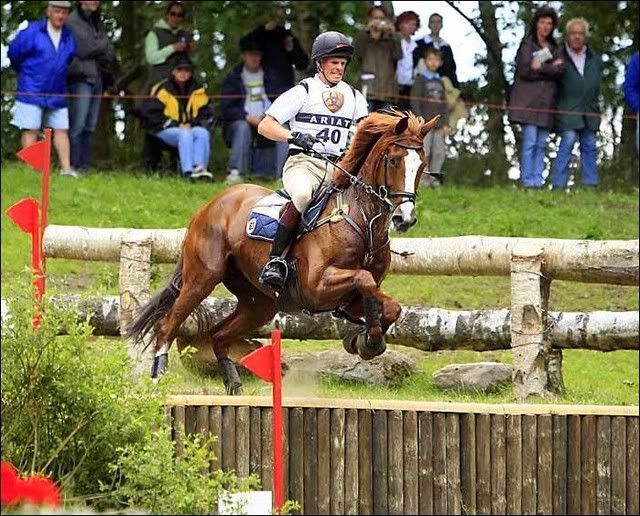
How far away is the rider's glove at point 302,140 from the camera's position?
11.7m

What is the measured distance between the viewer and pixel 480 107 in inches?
895

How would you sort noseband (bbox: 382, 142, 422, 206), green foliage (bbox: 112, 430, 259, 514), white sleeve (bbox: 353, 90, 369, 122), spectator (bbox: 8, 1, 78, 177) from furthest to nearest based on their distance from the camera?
1. spectator (bbox: 8, 1, 78, 177)
2. white sleeve (bbox: 353, 90, 369, 122)
3. noseband (bbox: 382, 142, 422, 206)
4. green foliage (bbox: 112, 430, 259, 514)

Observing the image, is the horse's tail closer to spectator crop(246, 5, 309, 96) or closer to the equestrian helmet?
the equestrian helmet

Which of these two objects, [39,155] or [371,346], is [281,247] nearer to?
[371,346]

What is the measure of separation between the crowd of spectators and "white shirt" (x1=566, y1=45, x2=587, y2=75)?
11 millimetres

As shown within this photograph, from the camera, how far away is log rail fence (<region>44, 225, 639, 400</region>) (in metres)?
12.6

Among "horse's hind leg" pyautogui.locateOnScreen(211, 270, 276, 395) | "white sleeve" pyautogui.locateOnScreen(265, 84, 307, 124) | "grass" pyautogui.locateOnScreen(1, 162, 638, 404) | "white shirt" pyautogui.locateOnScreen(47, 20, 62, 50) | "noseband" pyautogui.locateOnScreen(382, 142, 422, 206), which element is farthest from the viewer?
"white shirt" pyautogui.locateOnScreen(47, 20, 62, 50)

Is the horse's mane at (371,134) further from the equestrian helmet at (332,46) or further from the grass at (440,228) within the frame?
the grass at (440,228)

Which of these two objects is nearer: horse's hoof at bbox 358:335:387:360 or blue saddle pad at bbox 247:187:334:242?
horse's hoof at bbox 358:335:387:360

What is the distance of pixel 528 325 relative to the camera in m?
12.6

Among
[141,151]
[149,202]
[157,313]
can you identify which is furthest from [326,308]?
[141,151]

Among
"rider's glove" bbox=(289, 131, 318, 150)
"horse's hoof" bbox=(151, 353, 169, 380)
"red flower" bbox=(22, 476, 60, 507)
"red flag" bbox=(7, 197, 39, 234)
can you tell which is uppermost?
"rider's glove" bbox=(289, 131, 318, 150)

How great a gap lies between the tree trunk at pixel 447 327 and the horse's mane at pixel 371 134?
1773 millimetres

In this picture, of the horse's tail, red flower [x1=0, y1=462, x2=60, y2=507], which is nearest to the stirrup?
the horse's tail
